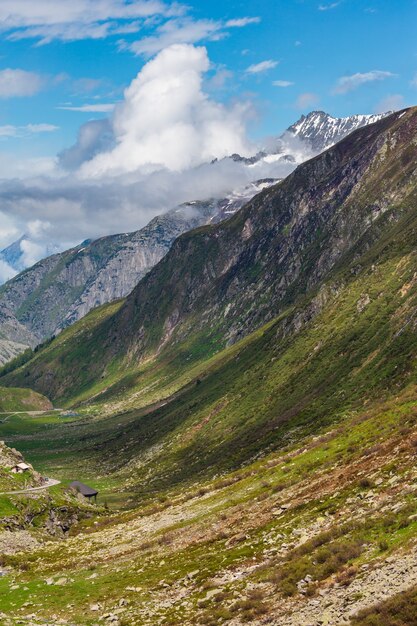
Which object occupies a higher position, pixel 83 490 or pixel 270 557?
pixel 83 490

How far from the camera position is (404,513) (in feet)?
133

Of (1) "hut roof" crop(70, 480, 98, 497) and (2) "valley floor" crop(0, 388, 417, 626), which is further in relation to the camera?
(1) "hut roof" crop(70, 480, 98, 497)

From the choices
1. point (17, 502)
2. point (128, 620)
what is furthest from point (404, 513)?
point (17, 502)

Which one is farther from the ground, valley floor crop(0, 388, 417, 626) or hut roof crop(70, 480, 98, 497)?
hut roof crop(70, 480, 98, 497)

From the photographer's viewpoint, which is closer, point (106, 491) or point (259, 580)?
point (259, 580)

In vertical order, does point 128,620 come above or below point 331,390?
below

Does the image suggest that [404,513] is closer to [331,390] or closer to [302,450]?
[302,450]

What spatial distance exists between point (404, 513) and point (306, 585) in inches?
334

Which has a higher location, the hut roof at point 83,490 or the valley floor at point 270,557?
the hut roof at point 83,490

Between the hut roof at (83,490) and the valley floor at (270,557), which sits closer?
the valley floor at (270,557)

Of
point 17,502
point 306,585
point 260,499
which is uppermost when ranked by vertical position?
point 17,502

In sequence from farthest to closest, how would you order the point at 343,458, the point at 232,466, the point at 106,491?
the point at 106,491, the point at 232,466, the point at 343,458

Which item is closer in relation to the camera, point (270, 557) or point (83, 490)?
point (270, 557)

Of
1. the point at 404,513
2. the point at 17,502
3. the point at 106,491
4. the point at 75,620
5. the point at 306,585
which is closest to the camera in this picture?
the point at 306,585
